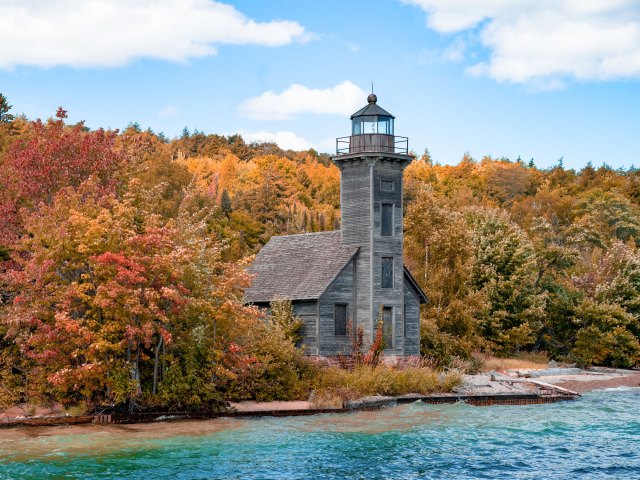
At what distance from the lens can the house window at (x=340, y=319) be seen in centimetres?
3709

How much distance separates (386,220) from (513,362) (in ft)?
45.0

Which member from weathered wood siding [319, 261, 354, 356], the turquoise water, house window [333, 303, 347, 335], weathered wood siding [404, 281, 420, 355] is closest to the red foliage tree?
the turquoise water

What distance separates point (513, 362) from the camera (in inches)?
1818

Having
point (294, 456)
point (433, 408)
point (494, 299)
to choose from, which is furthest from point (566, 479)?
point (494, 299)

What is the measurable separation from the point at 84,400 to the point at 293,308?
1238 centimetres

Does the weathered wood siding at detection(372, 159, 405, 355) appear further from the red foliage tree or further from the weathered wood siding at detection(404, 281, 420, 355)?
the red foliage tree

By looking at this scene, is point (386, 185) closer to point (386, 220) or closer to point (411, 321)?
point (386, 220)

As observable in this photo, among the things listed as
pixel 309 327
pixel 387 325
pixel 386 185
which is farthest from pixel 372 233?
pixel 309 327

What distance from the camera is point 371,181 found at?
37688 millimetres

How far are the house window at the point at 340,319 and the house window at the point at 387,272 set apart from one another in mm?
2168

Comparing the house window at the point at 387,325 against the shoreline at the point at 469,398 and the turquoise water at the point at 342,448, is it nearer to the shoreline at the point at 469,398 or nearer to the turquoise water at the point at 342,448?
the shoreline at the point at 469,398

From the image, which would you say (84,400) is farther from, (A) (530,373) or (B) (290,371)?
(A) (530,373)

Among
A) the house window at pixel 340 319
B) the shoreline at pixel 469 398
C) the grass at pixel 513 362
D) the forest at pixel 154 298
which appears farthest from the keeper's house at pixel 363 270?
the grass at pixel 513 362

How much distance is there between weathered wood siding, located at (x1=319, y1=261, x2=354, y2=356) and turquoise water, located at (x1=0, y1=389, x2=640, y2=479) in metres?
7.12
